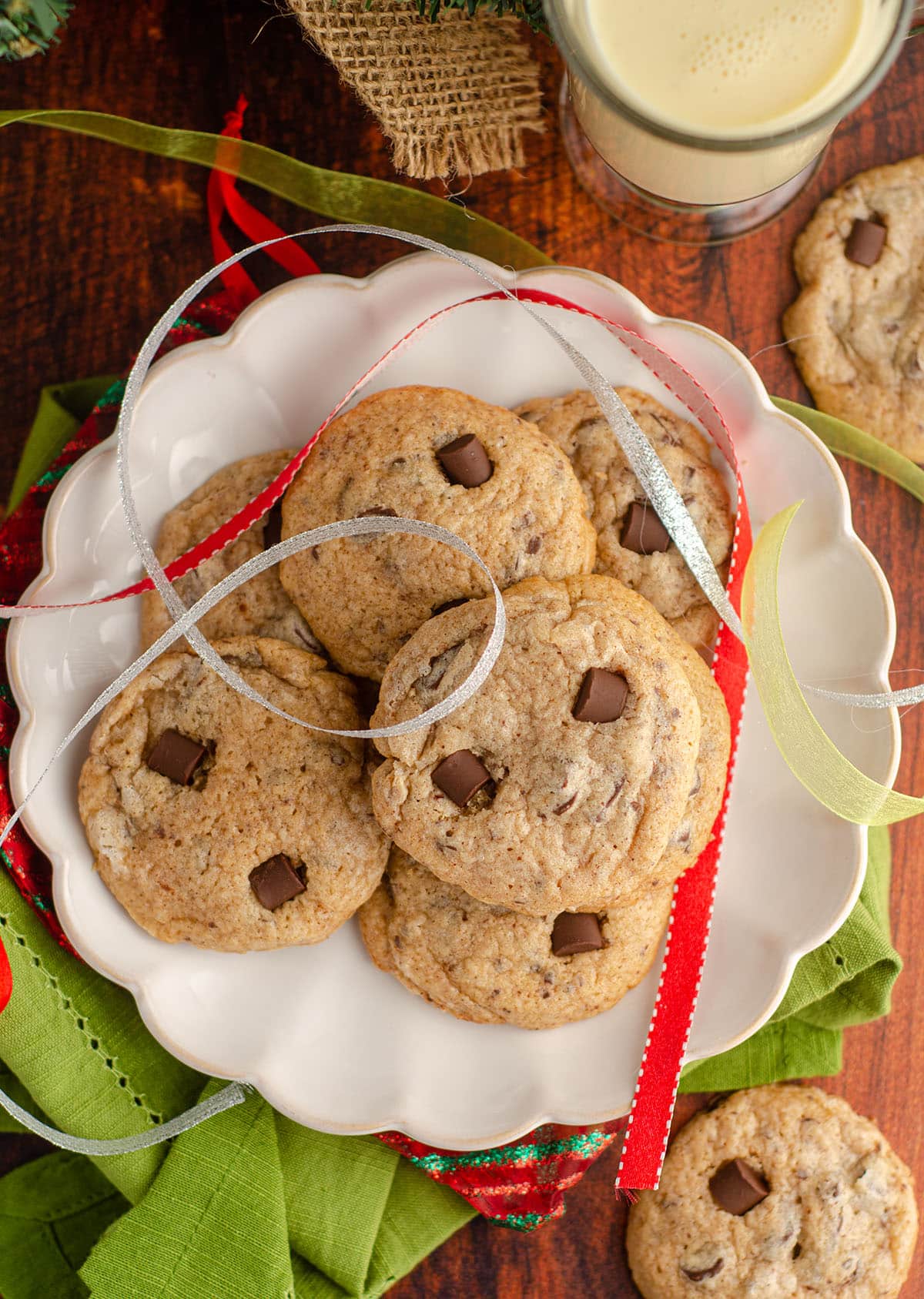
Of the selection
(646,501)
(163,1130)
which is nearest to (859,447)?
(646,501)

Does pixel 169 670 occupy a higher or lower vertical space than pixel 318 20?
lower

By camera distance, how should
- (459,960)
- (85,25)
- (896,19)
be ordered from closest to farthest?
1. (896,19)
2. (459,960)
3. (85,25)

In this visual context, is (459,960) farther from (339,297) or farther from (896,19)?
(896,19)

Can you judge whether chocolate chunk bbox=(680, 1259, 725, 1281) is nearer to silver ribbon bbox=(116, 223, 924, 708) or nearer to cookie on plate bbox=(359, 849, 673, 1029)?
cookie on plate bbox=(359, 849, 673, 1029)

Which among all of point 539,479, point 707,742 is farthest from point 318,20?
point 707,742

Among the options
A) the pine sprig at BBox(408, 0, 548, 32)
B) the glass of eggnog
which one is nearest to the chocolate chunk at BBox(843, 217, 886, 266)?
the glass of eggnog

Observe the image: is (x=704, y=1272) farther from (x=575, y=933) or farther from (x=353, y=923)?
(x=353, y=923)
